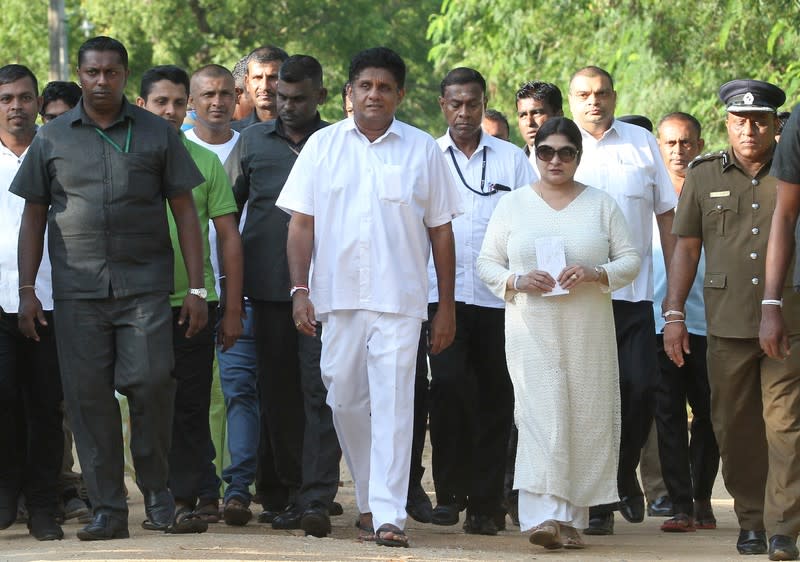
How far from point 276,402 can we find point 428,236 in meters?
1.48

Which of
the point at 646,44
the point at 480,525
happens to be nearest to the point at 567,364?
the point at 480,525

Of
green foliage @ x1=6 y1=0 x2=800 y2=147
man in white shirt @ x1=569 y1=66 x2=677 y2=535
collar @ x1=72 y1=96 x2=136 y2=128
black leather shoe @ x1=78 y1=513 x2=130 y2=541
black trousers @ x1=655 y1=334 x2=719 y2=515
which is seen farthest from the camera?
green foliage @ x1=6 y1=0 x2=800 y2=147

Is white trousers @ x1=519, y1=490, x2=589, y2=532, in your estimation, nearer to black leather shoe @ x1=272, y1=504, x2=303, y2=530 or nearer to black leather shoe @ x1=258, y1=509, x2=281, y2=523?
black leather shoe @ x1=272, y1=504, x2=303, y2=530

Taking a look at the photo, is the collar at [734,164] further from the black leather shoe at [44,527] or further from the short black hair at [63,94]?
the black leather shoe at [44,527]

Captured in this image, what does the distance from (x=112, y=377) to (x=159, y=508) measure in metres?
0.74

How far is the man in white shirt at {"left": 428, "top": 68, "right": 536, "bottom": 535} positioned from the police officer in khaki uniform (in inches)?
48.3

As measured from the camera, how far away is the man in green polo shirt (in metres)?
9.57

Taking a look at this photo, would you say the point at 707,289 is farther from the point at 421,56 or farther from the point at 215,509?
the point at 421,56

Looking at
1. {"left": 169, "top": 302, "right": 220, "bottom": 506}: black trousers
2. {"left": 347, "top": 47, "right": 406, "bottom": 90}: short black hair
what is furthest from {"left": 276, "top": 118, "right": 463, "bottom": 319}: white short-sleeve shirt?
{"left": 169, "top": 302, "right": 220, "bottom": 506}: black trousers

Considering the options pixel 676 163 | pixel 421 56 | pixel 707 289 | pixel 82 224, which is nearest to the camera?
pixel 82 224

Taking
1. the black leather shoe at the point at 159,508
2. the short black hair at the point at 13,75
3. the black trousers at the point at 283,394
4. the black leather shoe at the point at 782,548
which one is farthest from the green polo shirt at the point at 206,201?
the black leather shoe at the point at 782,548

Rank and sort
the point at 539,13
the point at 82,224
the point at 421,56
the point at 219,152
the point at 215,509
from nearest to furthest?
1. the point at 82,224
2. the point at 215,509
3. the point at 219,152
4. the point at 539,13
5. the point at 421,56

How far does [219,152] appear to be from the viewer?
35.2ft

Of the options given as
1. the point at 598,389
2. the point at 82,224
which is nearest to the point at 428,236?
the point at 598,389
